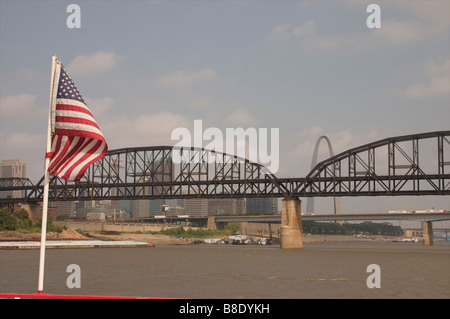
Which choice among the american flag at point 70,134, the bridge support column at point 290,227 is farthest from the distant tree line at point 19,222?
the american flag at point 70,134

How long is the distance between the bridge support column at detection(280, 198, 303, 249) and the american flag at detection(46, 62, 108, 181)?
111 meters

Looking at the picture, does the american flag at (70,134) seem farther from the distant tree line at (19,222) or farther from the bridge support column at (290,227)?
the distant tree line at (19,222)

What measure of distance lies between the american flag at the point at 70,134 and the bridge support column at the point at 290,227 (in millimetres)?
110567

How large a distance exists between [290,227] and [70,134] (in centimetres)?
11202

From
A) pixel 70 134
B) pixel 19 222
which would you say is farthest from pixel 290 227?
pixel 70 134

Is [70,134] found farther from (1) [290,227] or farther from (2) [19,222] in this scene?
(2) [19,222]

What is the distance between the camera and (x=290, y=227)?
12888cm

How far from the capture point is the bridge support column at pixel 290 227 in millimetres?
129000

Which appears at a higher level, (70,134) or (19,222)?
(70,134)

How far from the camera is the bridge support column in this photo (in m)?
129

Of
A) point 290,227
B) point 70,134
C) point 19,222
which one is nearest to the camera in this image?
point 70,134

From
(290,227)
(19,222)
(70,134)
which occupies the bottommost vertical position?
(19,222)
